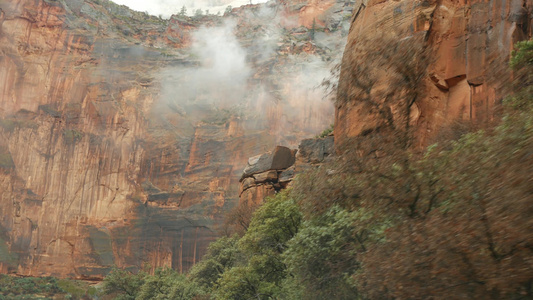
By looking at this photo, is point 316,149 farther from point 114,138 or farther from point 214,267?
point 114,138

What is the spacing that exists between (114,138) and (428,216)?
224 feet

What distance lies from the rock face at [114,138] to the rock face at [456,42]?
4725cm

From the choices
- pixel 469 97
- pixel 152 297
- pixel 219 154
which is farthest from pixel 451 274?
pixel 219 154

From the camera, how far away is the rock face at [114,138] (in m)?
65.8

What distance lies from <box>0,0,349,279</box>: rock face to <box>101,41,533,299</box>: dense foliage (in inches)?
2107

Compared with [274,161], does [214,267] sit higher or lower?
lower

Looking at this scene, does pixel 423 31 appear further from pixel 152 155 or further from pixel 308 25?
pixel 308 25

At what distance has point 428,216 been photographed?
8359mm

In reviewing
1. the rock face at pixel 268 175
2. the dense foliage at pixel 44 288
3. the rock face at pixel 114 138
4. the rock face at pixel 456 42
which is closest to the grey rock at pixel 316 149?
the rock face at pixel 268 175

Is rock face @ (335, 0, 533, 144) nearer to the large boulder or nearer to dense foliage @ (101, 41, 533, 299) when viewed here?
dense foliage @ (101, 41, 533, 299)

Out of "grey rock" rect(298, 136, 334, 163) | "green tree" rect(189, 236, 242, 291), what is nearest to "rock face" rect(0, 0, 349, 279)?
"green tree" rect(189, 236, 242, 291)

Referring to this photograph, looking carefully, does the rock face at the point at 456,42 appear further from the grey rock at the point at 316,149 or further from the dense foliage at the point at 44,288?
the dense foliage at the point at 44,288

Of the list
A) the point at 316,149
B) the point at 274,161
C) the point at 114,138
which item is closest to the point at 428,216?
the point at 316,149

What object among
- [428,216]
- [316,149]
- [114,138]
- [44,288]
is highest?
[114,138]
